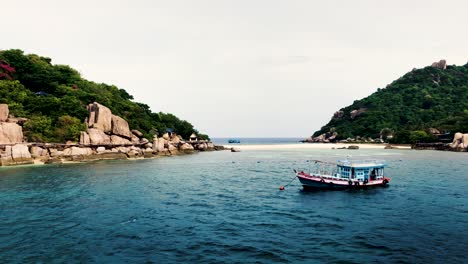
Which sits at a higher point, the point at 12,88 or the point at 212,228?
the point at 12,88

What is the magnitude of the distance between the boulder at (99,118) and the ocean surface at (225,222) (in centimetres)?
4730

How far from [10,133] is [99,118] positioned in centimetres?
2727

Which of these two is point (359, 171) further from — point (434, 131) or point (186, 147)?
point (434, 131)

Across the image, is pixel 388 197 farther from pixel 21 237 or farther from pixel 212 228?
pixel 21 237

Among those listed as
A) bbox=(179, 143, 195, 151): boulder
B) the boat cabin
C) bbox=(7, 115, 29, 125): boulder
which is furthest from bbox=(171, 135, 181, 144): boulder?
the boat cabin

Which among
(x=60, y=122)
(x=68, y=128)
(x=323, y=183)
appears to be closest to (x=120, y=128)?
(x=68, y=128)

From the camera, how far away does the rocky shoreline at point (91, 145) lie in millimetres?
74875

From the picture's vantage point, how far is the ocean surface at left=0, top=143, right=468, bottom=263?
73.6 feet

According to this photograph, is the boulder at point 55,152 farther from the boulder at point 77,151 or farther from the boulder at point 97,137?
the boulder at point 97,137

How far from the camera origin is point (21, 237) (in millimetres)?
25625

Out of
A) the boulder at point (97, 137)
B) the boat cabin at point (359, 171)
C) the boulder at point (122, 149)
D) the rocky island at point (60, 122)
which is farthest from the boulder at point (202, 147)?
the boat cabin at point (359, 171)

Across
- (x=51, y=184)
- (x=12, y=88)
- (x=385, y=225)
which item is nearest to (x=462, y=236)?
(x=385, y=225)

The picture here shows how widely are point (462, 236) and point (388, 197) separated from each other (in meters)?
17.3

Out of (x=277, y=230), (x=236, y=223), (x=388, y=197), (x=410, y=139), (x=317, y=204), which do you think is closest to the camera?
(x=277, y=230)
